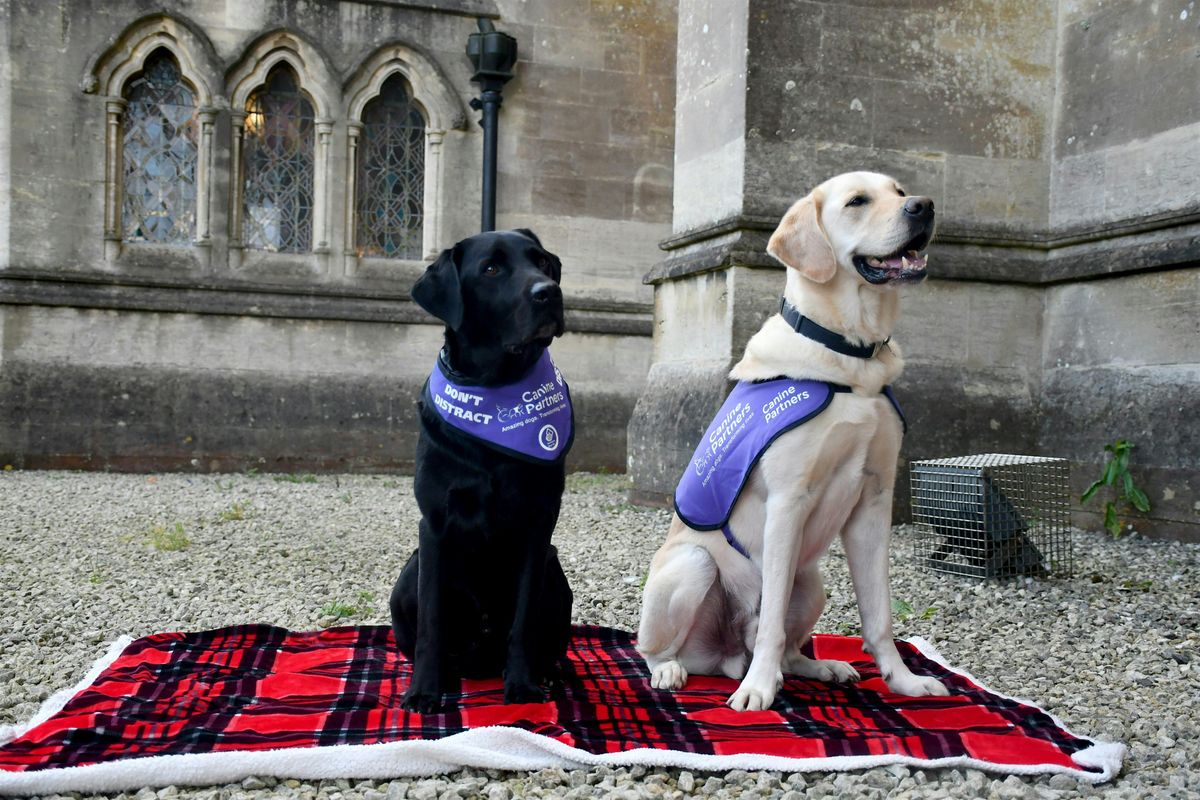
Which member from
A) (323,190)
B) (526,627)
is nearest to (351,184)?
(323,190)

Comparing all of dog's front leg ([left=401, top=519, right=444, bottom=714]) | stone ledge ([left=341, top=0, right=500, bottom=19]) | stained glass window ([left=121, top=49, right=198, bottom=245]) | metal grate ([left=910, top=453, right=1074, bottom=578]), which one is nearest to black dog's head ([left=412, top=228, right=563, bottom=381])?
dog's front leg ([left=401, top=519, right=444, bottom=714])

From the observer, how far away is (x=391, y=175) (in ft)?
38.8

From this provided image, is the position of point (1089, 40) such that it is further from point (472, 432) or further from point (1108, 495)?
point (472, 432)

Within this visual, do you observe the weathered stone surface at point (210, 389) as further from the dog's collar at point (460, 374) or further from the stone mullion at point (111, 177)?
the dog's collar at point (460, 374)

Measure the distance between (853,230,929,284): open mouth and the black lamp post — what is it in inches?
336

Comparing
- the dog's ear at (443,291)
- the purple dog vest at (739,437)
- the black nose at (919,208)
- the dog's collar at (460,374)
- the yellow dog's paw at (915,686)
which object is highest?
the black nose at (919,208)

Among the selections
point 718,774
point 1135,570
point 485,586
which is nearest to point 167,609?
point 485,586

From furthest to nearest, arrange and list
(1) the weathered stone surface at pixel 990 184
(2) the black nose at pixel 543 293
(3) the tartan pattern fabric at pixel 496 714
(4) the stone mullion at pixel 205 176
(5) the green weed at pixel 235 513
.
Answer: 1. (4) the stone mullion at pixel 205 176
2. (5) the green weed at pixel 235 513
3. (1) the weathered stone surface at pixel 990 184
4. (2) the black nose at pixel 543 293
5. (3) the tartan pattern fabric at pixel 496 714

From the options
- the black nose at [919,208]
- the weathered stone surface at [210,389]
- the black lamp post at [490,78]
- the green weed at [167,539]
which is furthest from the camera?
the black lamp post at [490,78]

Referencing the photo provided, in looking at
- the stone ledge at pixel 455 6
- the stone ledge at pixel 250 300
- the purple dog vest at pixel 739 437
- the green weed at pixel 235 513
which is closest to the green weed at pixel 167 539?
the green weed at pixel 235 513

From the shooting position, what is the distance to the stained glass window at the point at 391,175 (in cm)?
1173

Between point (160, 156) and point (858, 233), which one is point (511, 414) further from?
point (160, 156)

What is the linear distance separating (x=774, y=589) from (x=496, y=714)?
85cm

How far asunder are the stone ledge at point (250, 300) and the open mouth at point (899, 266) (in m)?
8.38
